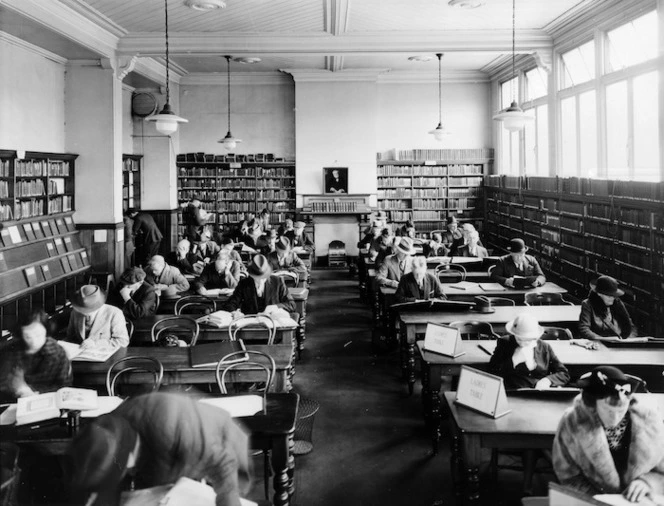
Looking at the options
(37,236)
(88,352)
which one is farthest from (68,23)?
(88,352)

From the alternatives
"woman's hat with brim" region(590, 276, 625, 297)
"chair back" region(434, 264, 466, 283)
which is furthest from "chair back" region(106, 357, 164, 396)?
"chair back" region(434, 264, 466, 283)

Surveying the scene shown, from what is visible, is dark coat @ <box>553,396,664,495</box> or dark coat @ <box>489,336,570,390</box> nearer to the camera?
dark coat @ <box>553,396,664,495</box>

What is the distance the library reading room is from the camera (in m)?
3.08

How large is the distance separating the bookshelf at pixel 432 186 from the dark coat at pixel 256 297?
8474 millimetres

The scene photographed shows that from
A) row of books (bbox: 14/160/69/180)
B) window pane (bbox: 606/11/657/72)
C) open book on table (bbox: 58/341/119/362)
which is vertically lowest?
open book on table (bbox: 58/341/119/362)

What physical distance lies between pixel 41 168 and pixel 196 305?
3747mm

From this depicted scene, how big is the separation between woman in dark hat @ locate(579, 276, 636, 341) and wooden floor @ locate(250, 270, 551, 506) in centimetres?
167

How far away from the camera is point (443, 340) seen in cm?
455

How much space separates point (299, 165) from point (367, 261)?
16.6ft

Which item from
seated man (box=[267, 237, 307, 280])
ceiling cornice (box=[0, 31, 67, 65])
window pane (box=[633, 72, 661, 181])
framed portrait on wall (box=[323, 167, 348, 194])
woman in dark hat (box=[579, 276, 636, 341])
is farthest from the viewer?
framed portrait on wall (box=[323, 167, 348, 194])

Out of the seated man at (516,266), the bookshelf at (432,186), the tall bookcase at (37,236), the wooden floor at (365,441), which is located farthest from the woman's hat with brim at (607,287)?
the bookshelf at (432,186)

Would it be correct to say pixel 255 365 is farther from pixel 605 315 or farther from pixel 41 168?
pixel 41 168

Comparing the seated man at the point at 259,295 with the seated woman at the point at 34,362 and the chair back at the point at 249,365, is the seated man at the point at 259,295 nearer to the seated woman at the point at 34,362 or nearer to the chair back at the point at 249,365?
the chair back at the point at 249,365

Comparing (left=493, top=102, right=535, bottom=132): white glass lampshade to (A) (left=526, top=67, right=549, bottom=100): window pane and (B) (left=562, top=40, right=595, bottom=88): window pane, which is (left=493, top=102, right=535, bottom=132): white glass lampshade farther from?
(A) (left=526, top=67, right=549, bottom=100): window pane
